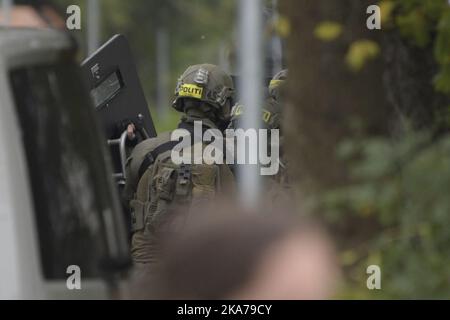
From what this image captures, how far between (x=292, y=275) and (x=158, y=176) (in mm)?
5327

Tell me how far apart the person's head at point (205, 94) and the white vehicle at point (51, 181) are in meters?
4.26

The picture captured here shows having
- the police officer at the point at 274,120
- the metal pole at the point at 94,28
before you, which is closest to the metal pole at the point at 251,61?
the police officer at the point at 274,120

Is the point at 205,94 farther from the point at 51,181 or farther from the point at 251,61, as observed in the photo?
the point at 251,61

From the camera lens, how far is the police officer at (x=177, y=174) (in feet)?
27.3

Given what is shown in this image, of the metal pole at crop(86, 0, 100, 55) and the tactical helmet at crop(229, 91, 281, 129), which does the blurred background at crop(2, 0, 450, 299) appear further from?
the metal pole at crop(86, 0, 100, 55)

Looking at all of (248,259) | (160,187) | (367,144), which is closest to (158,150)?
(160,187)

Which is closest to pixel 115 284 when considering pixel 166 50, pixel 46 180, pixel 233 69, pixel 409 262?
pixel 46 180

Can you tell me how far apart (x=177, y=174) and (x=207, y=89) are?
0.77 meters

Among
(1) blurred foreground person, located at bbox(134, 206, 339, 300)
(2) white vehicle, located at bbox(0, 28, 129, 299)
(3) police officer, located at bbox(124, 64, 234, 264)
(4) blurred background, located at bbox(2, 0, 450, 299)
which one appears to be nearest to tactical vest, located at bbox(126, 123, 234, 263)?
(3) police officer, located at bbox(124, 64, 234, 264)

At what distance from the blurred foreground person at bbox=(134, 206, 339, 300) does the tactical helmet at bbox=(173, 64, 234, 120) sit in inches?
223

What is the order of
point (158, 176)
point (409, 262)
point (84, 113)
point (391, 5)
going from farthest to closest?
1. point (158, 176)
2. point (391, 5)
3. point (84, 113)
4. point (409, 262)

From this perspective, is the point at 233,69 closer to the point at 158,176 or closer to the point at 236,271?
the point at 158,176

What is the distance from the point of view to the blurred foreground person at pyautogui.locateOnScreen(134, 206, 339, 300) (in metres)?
3.08

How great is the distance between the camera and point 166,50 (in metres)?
66.6
